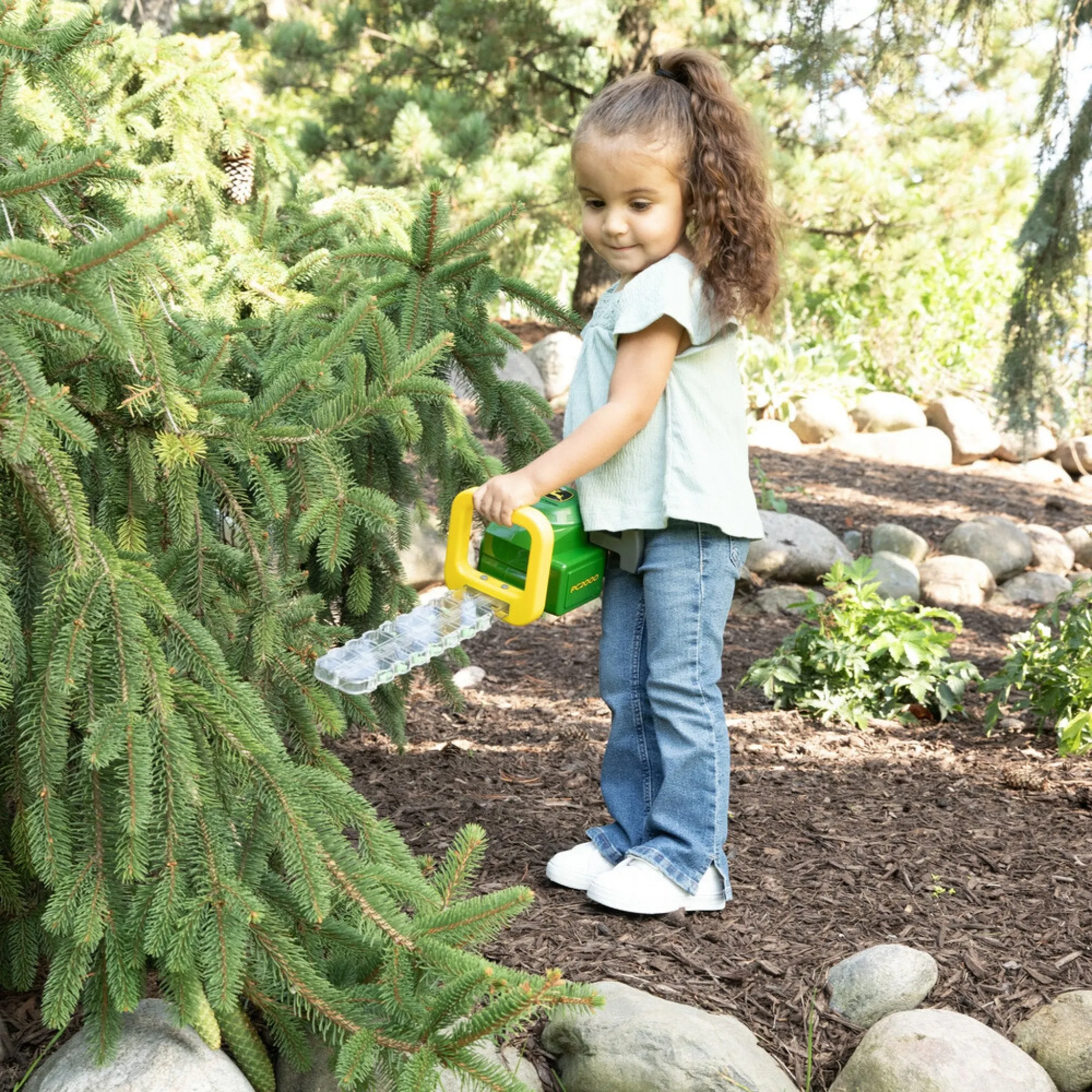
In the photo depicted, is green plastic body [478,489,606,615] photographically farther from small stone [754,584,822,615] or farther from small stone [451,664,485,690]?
small stone [754,584,822,615]

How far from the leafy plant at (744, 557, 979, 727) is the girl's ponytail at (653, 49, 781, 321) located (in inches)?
67.9

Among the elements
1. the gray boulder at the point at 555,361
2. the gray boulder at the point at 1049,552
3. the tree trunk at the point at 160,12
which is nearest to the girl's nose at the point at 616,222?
the gray boulder at the point at 1049,552

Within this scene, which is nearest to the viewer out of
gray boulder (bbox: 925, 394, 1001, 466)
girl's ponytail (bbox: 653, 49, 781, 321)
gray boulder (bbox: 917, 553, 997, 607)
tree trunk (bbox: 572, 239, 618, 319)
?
girl's ponytail (bbox: 653, 49, 781, 321)

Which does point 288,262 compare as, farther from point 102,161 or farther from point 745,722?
point 745,722

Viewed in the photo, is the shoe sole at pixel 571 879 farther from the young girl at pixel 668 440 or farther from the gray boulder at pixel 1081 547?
the gray boulder at pixel 1081 547

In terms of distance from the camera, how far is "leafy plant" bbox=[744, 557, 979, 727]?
3.84m

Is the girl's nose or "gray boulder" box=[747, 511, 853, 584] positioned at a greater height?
the girl's nose

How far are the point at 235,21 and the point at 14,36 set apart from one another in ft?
22.9

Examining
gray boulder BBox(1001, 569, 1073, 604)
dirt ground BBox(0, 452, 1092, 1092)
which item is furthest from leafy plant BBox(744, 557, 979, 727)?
gray boulder BBox(1001, 569, 1073, 604)

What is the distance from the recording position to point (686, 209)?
7.84 ft

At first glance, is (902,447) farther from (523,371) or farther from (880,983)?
(880,983)

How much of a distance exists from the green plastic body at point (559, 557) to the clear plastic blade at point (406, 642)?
0.25 feet

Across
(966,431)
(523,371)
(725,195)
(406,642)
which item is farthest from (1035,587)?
(406,642)

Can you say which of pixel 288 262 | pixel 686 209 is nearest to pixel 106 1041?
pixel 686 209
